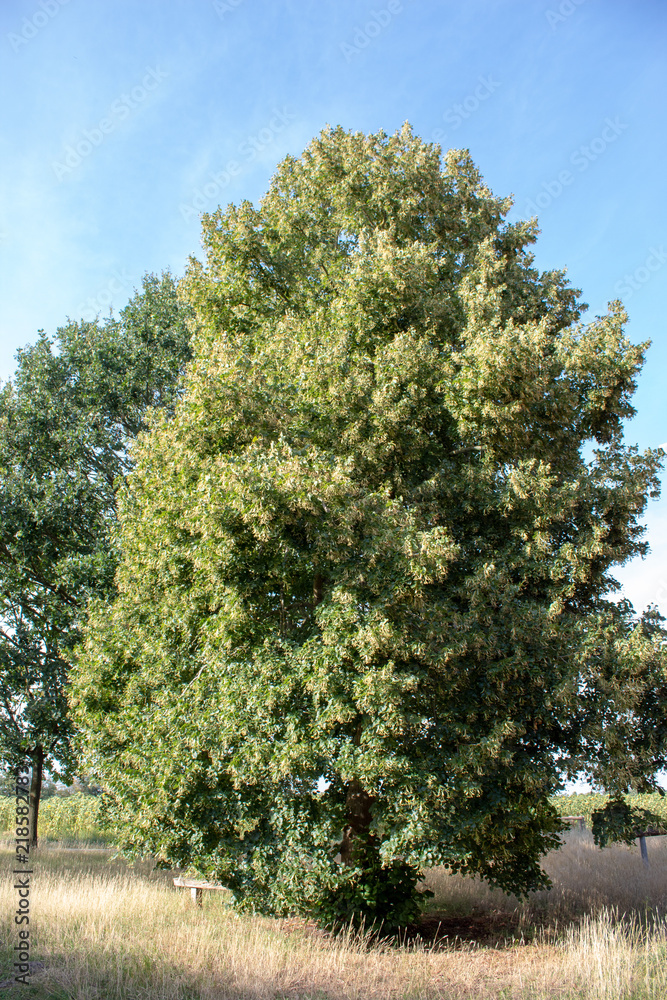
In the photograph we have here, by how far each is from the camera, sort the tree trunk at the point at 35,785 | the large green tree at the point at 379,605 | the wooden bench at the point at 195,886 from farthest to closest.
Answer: the tree trunk at the point at 35,785 → the wooden bench at the point at 195,886 → the large green tree at the point at 379,605

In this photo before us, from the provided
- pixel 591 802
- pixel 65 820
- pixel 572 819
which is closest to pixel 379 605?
pixel 572 819

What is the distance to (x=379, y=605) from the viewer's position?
879 cm

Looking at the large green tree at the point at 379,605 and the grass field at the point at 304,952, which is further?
the large green tree at the point at 379,605

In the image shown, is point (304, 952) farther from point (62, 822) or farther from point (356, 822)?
point (62, 822)

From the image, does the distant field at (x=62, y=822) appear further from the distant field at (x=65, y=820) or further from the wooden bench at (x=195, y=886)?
the wooden bench at (x=195, y=886)

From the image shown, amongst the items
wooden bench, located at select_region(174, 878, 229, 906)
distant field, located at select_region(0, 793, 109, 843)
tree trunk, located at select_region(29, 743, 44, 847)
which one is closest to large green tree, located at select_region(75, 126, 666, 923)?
wooden bench, located at select_region(174, 878, 229, 906)

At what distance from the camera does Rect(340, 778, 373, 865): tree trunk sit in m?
10.7

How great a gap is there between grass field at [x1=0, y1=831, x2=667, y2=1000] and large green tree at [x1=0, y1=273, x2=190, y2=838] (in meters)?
4.34

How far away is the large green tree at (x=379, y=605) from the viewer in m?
8.84

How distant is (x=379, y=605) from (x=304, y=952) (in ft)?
16.7

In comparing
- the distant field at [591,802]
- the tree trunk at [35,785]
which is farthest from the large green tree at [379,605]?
the distant field at [591,802]

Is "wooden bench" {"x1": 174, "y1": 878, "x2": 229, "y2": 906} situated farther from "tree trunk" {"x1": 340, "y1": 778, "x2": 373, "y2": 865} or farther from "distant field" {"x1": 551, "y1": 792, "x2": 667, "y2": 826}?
"distant field" {"x1": 551, "y1": 792, "x2": 667, "y2": 826}

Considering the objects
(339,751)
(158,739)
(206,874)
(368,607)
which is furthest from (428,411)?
(206,874)

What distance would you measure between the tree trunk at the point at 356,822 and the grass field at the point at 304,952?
1.26 m
